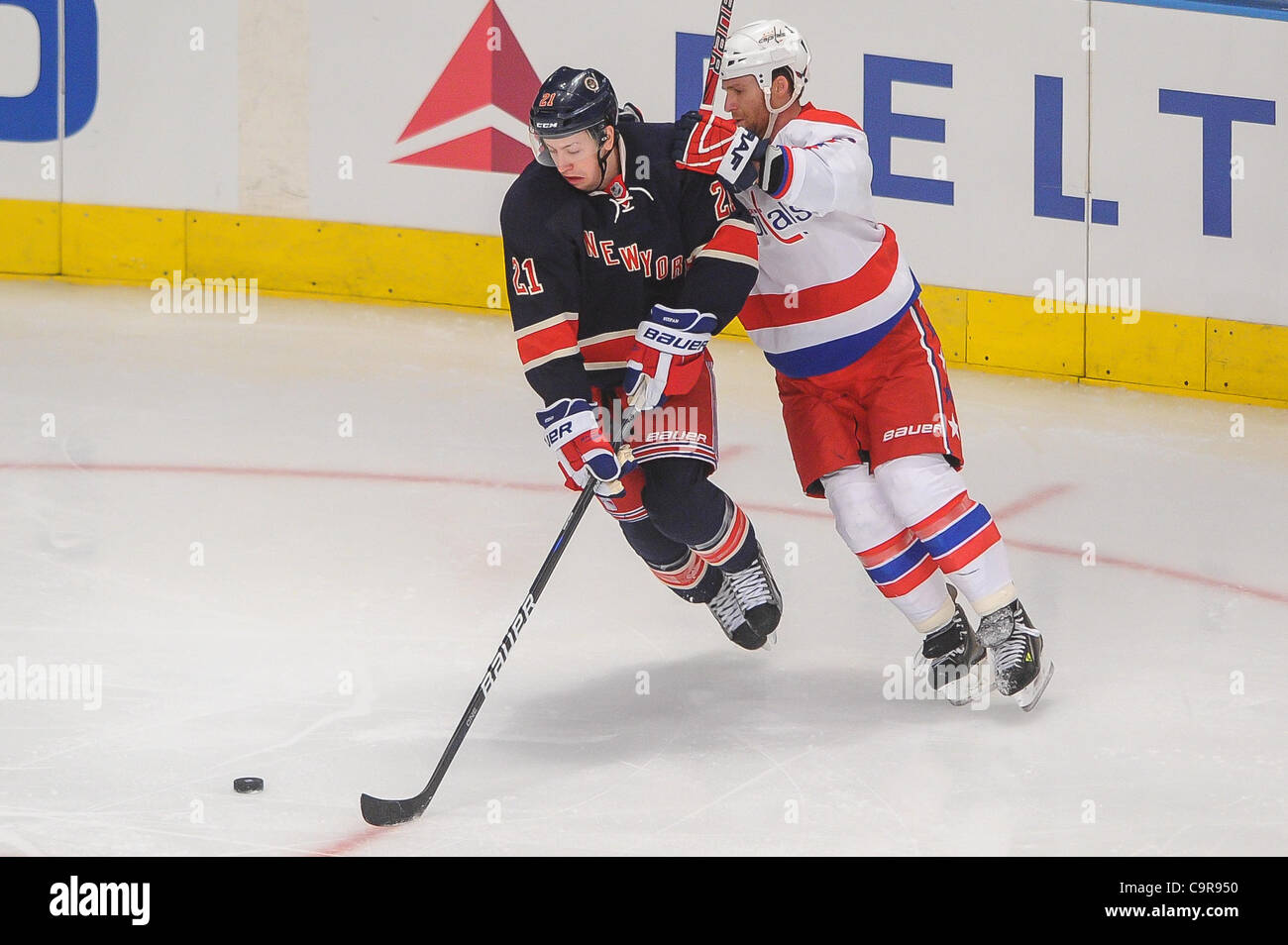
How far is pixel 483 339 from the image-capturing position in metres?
6.60

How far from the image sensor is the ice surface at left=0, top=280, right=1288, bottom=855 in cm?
304

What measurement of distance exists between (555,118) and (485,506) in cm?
184

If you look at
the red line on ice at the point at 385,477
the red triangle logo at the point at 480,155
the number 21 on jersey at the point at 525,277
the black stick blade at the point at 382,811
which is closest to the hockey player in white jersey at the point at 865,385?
the number 21 on jersey at the point at 525,277

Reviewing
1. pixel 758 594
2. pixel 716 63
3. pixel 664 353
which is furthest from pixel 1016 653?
pixel 716 63

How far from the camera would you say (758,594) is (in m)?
3.76

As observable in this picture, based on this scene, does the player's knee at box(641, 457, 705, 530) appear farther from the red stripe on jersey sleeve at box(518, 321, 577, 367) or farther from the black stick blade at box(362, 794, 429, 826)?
the black stick blade at box(362, 794, 429, 826)

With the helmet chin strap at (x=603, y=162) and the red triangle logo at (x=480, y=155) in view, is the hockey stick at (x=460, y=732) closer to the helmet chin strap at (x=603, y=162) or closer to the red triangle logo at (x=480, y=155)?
the helmet chin strap at (x=603, y=162)

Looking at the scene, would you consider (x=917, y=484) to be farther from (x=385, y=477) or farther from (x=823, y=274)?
(x=385, y=477)

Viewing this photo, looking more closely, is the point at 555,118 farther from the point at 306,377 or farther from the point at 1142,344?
the point at 1142,344

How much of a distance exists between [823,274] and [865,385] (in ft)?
0.73

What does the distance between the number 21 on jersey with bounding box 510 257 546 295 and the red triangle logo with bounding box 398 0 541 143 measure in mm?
3440

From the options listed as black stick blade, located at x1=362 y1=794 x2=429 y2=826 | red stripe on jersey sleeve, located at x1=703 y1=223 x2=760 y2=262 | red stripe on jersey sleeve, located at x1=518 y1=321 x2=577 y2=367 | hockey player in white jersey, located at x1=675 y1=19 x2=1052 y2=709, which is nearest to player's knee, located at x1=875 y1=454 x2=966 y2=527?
hockey player in white jersey, located at x1=675 y1=19 x2=1052 y2=709

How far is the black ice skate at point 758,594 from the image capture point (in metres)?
3.76

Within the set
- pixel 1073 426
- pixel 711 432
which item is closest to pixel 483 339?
pixel 1073 426
